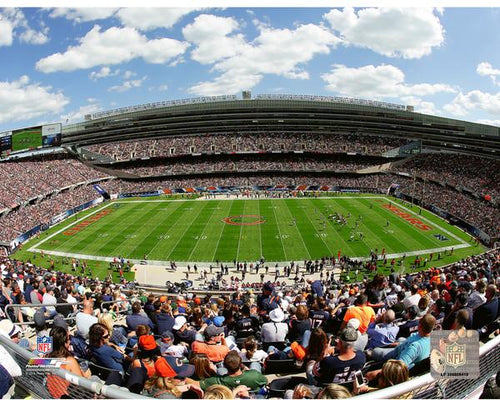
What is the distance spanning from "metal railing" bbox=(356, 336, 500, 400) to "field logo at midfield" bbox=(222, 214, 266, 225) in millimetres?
42394

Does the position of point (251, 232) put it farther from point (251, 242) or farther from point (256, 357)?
point (256, 357)

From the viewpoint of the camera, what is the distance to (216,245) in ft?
132

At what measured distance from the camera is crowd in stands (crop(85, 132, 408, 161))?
84.9 m


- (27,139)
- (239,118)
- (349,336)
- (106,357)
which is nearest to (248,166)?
(239,118)

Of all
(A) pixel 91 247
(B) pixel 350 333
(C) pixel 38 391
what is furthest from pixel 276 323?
(A) pixel 91 247

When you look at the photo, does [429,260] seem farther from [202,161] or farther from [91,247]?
[202,161]

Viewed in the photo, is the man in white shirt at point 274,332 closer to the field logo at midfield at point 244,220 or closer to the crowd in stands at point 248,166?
the field logo at midfield at point 244,220

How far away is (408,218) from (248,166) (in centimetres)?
4072

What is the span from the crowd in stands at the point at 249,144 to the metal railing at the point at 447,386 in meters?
81.4

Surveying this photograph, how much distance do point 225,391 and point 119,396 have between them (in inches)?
46.5

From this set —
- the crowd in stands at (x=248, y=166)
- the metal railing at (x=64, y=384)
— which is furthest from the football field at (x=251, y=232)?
the metal railing at (x=64, y=384)

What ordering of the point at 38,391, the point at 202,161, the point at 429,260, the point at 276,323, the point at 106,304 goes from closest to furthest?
the point at 38,391 < the point at 276,323 < the point at 106,304 < the point at 429,260 < the point at 202,161

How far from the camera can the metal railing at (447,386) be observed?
12.8ft

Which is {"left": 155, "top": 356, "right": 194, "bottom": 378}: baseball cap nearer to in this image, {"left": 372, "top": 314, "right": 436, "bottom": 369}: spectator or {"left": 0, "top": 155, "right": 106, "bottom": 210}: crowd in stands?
{"left": 372, "top": 314, "right": 436, "bottom": 369}: spectator
